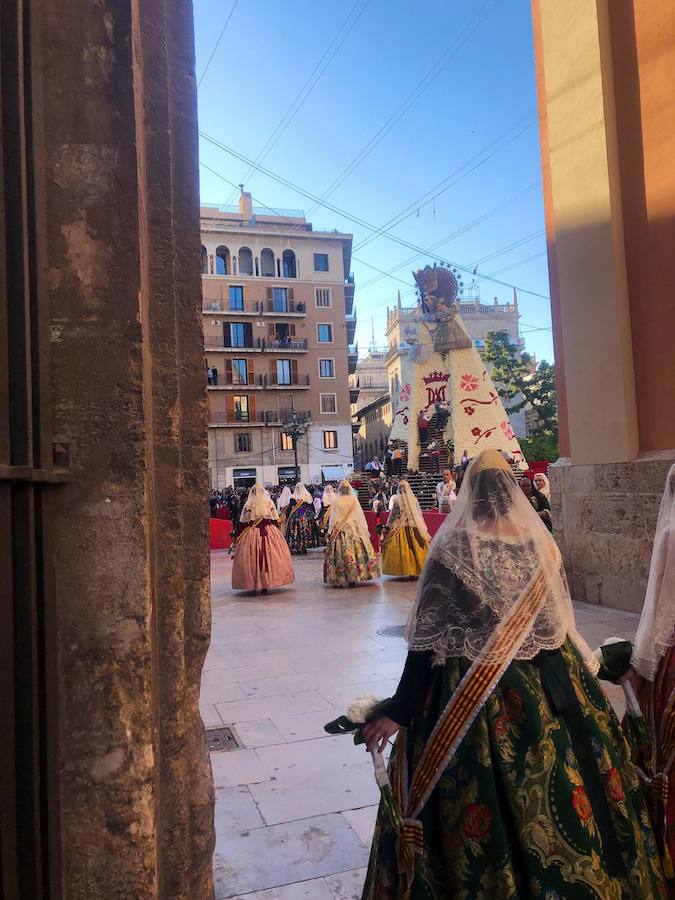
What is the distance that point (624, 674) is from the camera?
262 centimetres

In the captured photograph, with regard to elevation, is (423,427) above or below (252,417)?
below

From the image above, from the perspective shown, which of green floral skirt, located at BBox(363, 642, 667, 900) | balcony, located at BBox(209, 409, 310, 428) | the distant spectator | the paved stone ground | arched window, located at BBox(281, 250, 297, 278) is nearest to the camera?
green floral skirt, located at BBox(363, 642, 667, 900)

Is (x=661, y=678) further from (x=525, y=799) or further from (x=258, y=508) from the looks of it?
(x=258, y=508)

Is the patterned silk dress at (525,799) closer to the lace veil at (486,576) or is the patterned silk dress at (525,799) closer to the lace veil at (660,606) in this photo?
the lace veil at (486,576)

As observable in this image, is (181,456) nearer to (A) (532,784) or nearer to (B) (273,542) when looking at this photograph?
(A) (532,784)

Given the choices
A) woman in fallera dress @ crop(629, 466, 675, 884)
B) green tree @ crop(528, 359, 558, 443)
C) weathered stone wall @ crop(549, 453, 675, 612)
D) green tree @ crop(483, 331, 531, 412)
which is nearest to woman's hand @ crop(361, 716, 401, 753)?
woman in fallera dress @ crop(629, 466, 675, 884)

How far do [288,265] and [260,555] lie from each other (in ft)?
118

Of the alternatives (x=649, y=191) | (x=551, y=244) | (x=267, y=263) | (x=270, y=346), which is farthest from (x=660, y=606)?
(x=267, y=263)

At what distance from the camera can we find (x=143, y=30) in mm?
2031

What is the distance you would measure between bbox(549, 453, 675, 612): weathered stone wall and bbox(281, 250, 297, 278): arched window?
3747cm

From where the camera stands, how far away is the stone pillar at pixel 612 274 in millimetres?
6832

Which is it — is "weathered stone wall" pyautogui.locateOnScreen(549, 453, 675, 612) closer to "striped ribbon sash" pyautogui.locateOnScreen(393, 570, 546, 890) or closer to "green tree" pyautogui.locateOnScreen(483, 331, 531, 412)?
"striped ribbon sash" pyautogui.locateOnScreen(393, 570, 546, 890)

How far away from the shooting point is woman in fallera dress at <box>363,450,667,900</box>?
193cm

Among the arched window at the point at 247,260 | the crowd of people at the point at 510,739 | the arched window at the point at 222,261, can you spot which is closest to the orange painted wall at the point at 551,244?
the crowd of people at the point at 510,739
